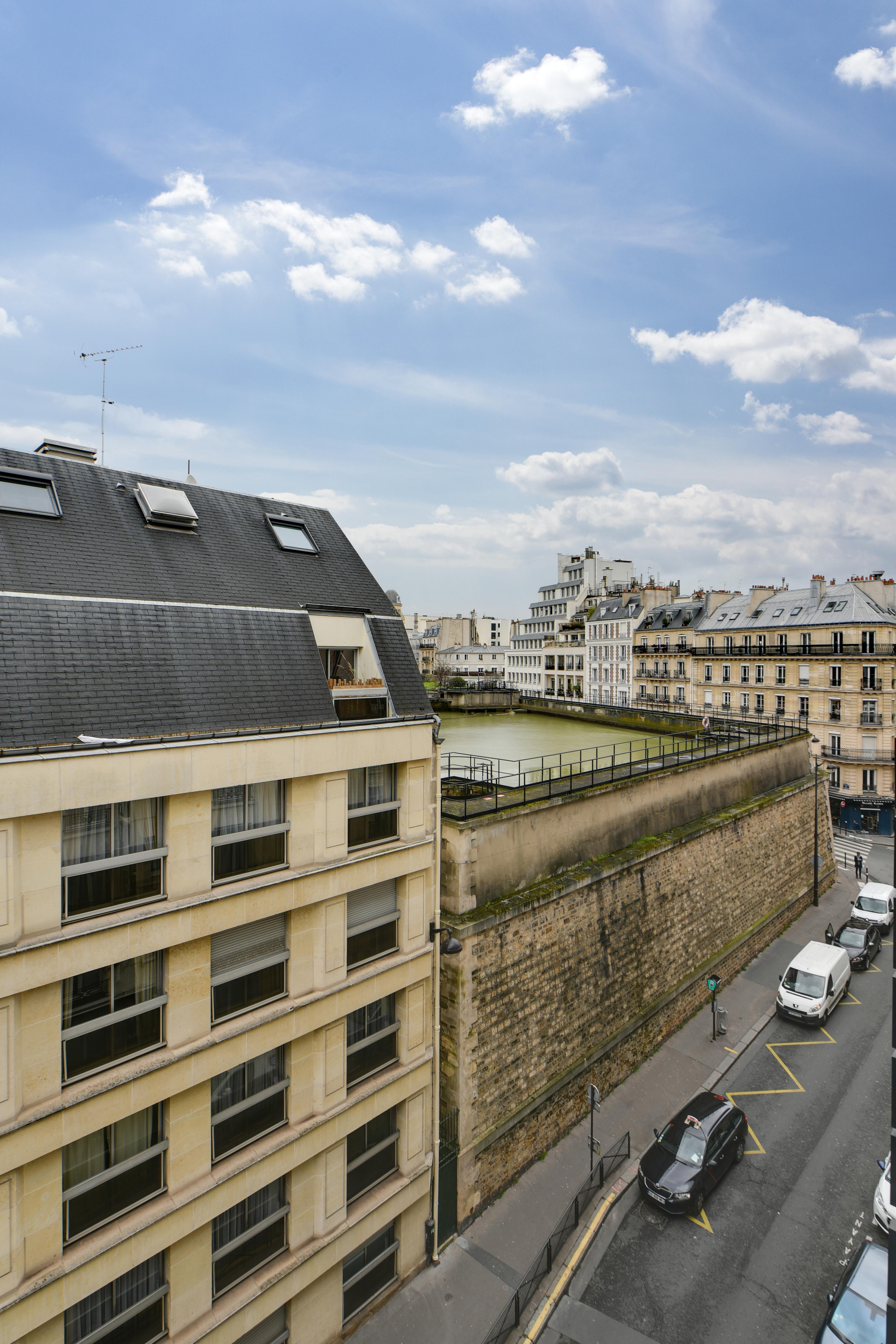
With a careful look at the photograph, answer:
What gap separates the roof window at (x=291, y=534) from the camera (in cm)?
1232

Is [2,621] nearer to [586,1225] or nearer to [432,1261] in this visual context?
[432,1261]

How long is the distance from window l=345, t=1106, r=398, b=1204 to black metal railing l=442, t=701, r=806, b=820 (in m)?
5.29

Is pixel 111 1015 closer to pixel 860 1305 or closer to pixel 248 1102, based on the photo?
pixel 248 1102

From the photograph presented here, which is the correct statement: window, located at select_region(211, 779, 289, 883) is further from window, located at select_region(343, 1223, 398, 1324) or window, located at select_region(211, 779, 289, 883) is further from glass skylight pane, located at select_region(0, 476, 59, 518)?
window, located at select_region(343, 1223, 398, 1324)

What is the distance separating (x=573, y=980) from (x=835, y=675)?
34.0 m

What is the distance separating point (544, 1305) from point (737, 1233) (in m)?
4.17

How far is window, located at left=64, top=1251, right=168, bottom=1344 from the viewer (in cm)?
755

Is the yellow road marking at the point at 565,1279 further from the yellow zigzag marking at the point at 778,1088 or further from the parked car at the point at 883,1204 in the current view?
the parked car at the point at 883,1204

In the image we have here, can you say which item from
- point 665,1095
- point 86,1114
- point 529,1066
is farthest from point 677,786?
point 86,1114

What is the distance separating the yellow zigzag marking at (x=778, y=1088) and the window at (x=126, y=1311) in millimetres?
11780

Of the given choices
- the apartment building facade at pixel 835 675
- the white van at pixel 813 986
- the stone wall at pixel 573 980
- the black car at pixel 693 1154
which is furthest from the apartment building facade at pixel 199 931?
the apartment building facade at pixel 835 675

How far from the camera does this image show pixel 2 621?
7.60 metres

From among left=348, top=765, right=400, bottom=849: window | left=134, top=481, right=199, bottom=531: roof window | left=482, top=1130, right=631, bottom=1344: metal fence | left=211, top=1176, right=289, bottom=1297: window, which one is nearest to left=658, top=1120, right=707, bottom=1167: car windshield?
left=482, top=1130, right=631, bottom=1344: metal fence

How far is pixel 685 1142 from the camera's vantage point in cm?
1345
